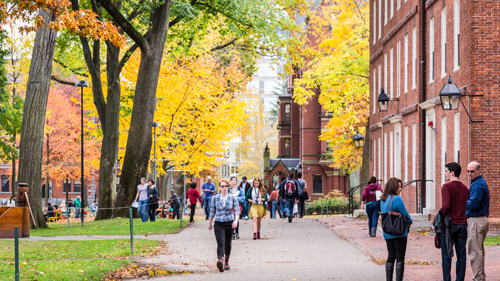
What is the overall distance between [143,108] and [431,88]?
1002 cm

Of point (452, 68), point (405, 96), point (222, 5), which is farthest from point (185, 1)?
point (452, 68)

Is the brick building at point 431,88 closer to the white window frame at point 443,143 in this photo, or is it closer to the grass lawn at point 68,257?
the white window frame at point 443,143

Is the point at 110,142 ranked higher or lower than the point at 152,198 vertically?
higher

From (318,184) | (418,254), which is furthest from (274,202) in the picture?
(318,184)

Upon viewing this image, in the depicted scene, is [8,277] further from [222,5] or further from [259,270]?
[222,5]

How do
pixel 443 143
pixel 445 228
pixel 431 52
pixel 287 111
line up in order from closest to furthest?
pixel 445 228 < pixel 443 143 < pixel 431 52 < pixel 287 111

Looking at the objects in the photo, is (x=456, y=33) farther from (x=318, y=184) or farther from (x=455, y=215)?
(x=318, y=184)

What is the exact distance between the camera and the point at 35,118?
900 inches

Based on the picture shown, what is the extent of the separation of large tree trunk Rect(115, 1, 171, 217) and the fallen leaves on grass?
42.7 ft

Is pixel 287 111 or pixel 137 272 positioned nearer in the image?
pixel 137 272

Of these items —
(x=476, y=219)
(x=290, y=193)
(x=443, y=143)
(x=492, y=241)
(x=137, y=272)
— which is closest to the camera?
(x=476, y=219)

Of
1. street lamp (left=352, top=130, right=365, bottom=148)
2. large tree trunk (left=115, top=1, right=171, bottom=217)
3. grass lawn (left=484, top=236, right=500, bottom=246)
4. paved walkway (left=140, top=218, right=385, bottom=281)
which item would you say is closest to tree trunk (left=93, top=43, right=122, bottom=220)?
large tree trunk (left=115, top=1, right=171, bottom=217)

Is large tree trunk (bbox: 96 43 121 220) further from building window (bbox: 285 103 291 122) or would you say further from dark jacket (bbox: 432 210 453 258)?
building window (bbox: 285 103 291 122)

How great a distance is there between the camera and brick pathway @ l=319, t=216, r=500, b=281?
1166 centimetres
